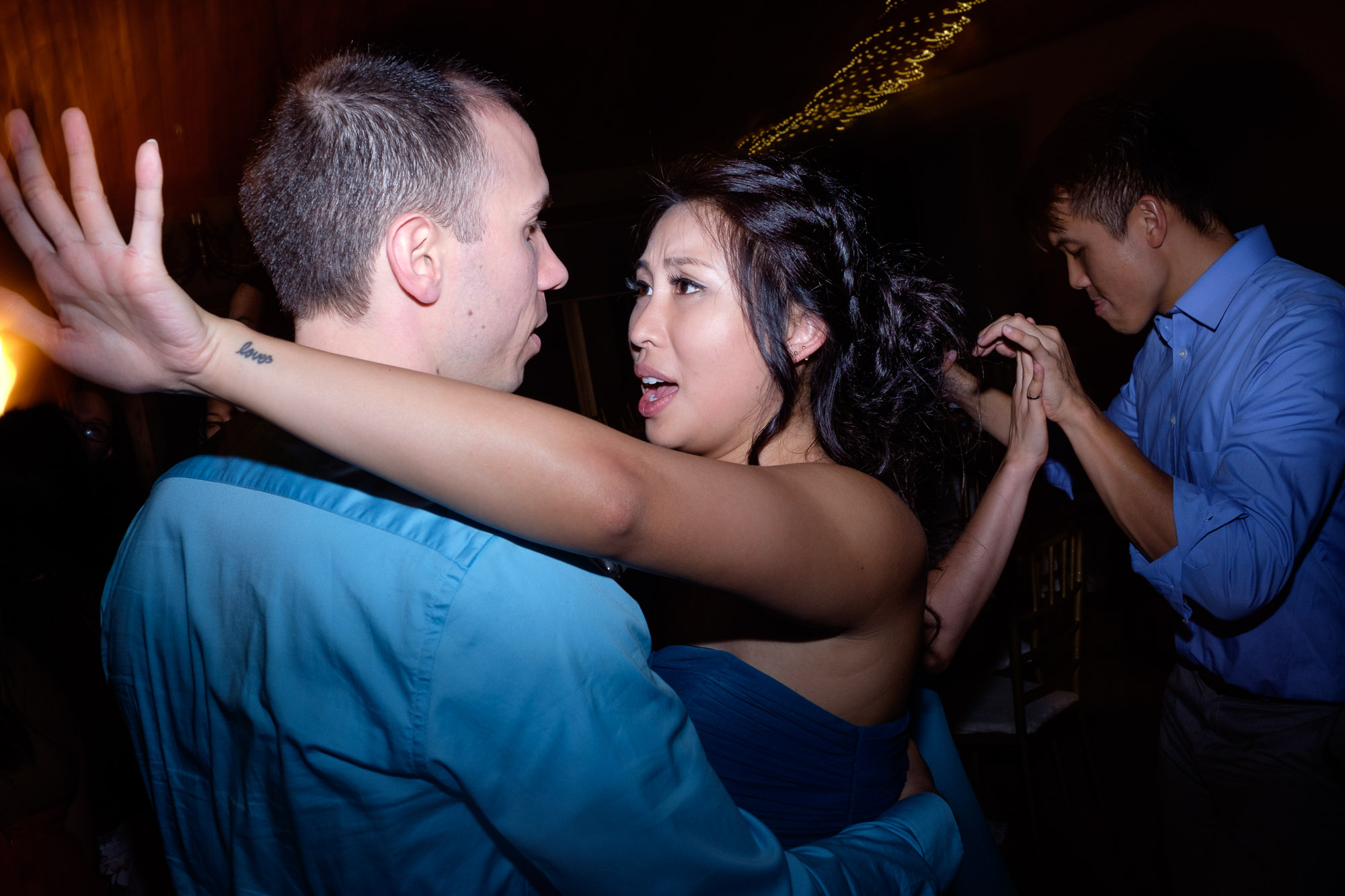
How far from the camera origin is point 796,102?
7.65 m

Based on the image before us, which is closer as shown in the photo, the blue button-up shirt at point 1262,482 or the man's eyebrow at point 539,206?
the man's eyebrow at point 539,206

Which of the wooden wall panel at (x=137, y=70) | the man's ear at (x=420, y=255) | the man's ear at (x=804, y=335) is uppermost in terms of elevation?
the wooden wall panel at (x=137, y=70)

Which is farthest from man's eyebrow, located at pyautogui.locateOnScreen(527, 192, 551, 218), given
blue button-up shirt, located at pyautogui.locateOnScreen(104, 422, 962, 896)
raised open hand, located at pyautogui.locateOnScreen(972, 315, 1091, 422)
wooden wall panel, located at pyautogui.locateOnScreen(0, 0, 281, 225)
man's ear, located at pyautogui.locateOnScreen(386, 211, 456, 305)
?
wooden wall panel, located at pyautogui.locateOnScreen(0, 0, 281, 225)

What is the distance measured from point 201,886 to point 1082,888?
298cm

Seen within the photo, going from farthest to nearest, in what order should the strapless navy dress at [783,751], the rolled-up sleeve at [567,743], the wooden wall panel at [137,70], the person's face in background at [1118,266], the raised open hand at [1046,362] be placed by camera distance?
the wooden wall panel at [137,70]
the person's face in background at [1118,266]
the raised open hand at [1046,362]
the strapless navy dress at [783,751]
the rolled-up sleeve at [567,743]

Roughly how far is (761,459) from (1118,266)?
4.19 feet

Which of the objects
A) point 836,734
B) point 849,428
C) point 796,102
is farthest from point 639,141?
point 836,734

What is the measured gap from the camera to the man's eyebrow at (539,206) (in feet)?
3.85

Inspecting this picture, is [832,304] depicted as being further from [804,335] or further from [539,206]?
[539,206]

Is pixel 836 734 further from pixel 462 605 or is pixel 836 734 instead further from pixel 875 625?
pixel 462 605

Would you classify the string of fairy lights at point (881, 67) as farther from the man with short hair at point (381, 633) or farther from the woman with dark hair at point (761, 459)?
the man with short hair at point (381, 633)

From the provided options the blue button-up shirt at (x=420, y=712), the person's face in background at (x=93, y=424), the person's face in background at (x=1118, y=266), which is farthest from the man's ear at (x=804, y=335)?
the person's face in background at (x=93, y=424)

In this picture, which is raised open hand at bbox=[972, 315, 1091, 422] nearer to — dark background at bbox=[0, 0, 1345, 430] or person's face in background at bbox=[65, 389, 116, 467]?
dark background at bbox=[0, 0, 1345, 430]

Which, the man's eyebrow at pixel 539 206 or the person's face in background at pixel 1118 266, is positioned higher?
the man's eyebrow at pixel 539 206
